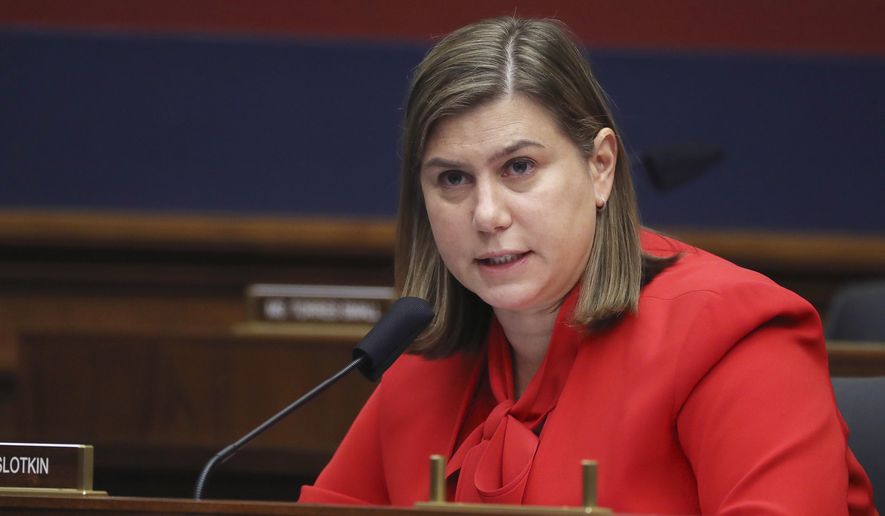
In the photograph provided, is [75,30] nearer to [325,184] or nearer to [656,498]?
[325,184]

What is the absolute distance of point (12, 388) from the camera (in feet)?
13.6

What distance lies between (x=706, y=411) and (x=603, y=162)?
42 cm

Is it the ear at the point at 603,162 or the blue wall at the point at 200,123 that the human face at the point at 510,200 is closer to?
the ear at the point at 603,162

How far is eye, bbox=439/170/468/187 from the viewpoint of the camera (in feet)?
5.77

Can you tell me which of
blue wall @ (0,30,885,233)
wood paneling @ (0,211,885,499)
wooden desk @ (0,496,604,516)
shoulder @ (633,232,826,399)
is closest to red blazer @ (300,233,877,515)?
shoulder @ (633,232,826,399)

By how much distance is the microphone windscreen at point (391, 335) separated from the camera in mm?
1703

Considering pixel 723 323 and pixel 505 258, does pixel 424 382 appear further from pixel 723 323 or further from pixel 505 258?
pixel 723 323

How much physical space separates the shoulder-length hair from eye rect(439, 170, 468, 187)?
53 mm

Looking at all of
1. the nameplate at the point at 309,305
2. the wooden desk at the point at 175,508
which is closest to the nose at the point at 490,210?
the wooden desk at the point at 175,508

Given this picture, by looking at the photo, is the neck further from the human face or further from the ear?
the ear

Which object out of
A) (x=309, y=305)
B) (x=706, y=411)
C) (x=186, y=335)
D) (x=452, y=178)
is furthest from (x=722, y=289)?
(x=186, y=335)

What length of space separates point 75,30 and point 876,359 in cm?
288

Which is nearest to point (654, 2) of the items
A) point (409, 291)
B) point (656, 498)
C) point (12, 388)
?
point (12, 388)

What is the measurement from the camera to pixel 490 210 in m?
1.70
